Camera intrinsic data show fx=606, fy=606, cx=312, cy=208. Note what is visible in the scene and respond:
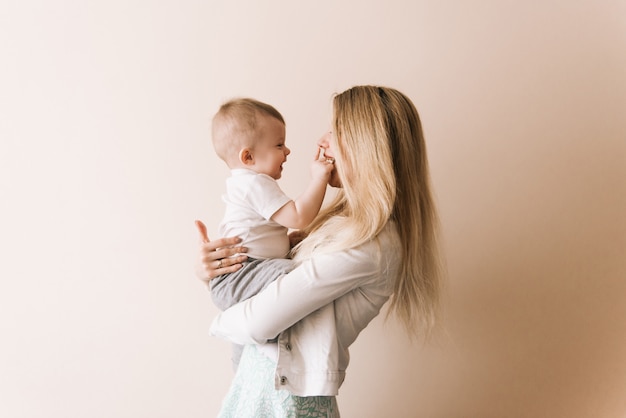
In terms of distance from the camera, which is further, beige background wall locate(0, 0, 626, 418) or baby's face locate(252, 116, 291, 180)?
beige background wall locate(0, 0, 626, 418)

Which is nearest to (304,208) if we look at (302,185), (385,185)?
(385,185)

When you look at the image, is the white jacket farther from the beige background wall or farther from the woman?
the beige background wall

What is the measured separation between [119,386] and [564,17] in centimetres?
214

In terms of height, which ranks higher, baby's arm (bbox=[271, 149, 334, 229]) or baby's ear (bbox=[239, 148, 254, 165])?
baby's ear (bbox=[239, 148, 254, 165])

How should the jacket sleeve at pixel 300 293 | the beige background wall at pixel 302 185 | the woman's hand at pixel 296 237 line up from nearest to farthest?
the jacket sleeve at pixel 300 293 → the woman's hand at pixel 296 237 → the beige background wall at pixel 302 185

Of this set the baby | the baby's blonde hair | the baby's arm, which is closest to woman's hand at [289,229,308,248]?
the baby

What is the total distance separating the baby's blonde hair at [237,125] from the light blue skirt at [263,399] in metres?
0.53

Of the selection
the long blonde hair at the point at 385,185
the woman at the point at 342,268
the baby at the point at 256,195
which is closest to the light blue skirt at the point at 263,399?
the woman at the point at 342,268

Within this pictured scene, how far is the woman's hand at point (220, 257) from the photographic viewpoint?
5.07 ft

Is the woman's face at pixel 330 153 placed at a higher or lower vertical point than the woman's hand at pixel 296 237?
higher

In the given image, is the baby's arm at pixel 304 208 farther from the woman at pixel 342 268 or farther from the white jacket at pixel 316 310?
the white jacket at pixel 316 310

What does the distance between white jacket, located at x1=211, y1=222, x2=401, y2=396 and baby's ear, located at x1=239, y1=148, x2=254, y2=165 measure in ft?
1.16

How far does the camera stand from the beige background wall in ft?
6.99

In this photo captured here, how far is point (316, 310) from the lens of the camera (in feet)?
4.86
